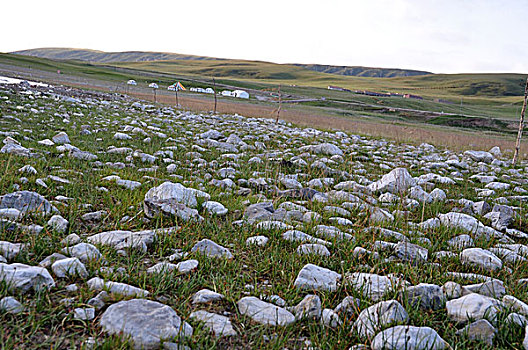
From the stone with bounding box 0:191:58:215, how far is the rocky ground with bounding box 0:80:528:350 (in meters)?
0.01

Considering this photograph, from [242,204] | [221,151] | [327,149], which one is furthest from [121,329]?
[327,149]

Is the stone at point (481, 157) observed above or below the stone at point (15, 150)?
below

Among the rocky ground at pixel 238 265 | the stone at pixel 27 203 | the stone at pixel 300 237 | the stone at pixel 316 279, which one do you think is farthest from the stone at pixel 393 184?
the stone at pixel 27 203

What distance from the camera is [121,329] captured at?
70.3 inches

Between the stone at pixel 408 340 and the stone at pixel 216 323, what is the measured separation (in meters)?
0.84

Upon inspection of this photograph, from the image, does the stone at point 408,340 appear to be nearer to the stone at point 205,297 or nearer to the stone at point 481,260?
the stone at point 205,297

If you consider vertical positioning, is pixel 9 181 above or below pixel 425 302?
above

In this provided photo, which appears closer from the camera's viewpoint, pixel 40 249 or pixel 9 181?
pixel 40 249

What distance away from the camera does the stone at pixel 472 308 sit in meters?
2.20

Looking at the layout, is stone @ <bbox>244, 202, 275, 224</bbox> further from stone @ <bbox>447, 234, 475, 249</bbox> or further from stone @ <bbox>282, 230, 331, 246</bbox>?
stone @ <bbox>447, 234, 475, 249</bbox>

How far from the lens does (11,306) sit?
1.85 metres

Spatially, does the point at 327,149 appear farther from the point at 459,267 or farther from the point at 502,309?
the point at 502,309

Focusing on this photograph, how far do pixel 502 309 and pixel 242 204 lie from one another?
2.96m

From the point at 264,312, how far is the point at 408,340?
869 millimetres
